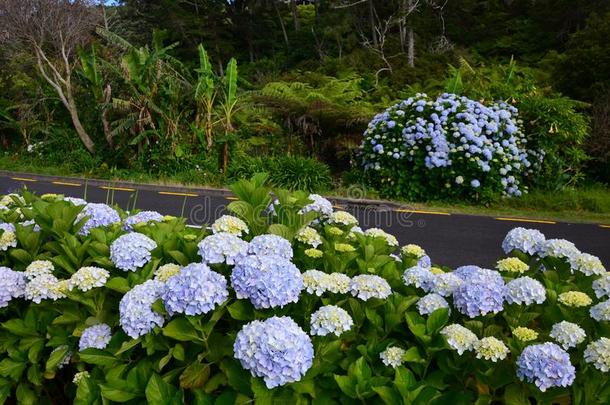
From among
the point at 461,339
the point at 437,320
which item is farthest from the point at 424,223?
the point at 461,339

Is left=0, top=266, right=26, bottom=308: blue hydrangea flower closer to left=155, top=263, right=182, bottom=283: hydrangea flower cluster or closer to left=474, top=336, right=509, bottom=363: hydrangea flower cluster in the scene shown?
left=155, top=263, right=182, bottom=283: hydrangea flower cluster

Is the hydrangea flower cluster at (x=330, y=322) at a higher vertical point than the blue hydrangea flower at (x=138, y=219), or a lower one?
lower

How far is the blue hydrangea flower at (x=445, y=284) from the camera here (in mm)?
2109

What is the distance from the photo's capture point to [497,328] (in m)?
1.96

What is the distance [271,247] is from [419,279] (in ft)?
2.05

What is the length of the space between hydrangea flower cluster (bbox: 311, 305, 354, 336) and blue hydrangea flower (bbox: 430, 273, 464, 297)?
1.54ft

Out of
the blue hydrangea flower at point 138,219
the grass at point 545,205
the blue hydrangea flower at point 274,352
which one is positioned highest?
the blue hydrangea flower at point 138,219

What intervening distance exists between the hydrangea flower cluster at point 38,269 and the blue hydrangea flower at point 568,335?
1973 mm

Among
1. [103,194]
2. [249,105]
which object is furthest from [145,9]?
[103,194]

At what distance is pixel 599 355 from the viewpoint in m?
1.65

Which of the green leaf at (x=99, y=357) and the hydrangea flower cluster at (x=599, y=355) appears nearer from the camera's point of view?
the hydrangea flower cluster at (x=599, y=355)

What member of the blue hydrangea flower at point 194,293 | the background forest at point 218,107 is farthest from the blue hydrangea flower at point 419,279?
the background forest at point 218,107

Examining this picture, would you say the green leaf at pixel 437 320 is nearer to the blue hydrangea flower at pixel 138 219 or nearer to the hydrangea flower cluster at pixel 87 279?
the hydrangea flower cluster at pixel 87 279

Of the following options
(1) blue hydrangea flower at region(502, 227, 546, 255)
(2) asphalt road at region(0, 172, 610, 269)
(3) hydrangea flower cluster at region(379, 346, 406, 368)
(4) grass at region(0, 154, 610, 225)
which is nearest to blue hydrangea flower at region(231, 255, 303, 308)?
(3) hydrangea flower cluster at region(379, 346, 406, 368)
